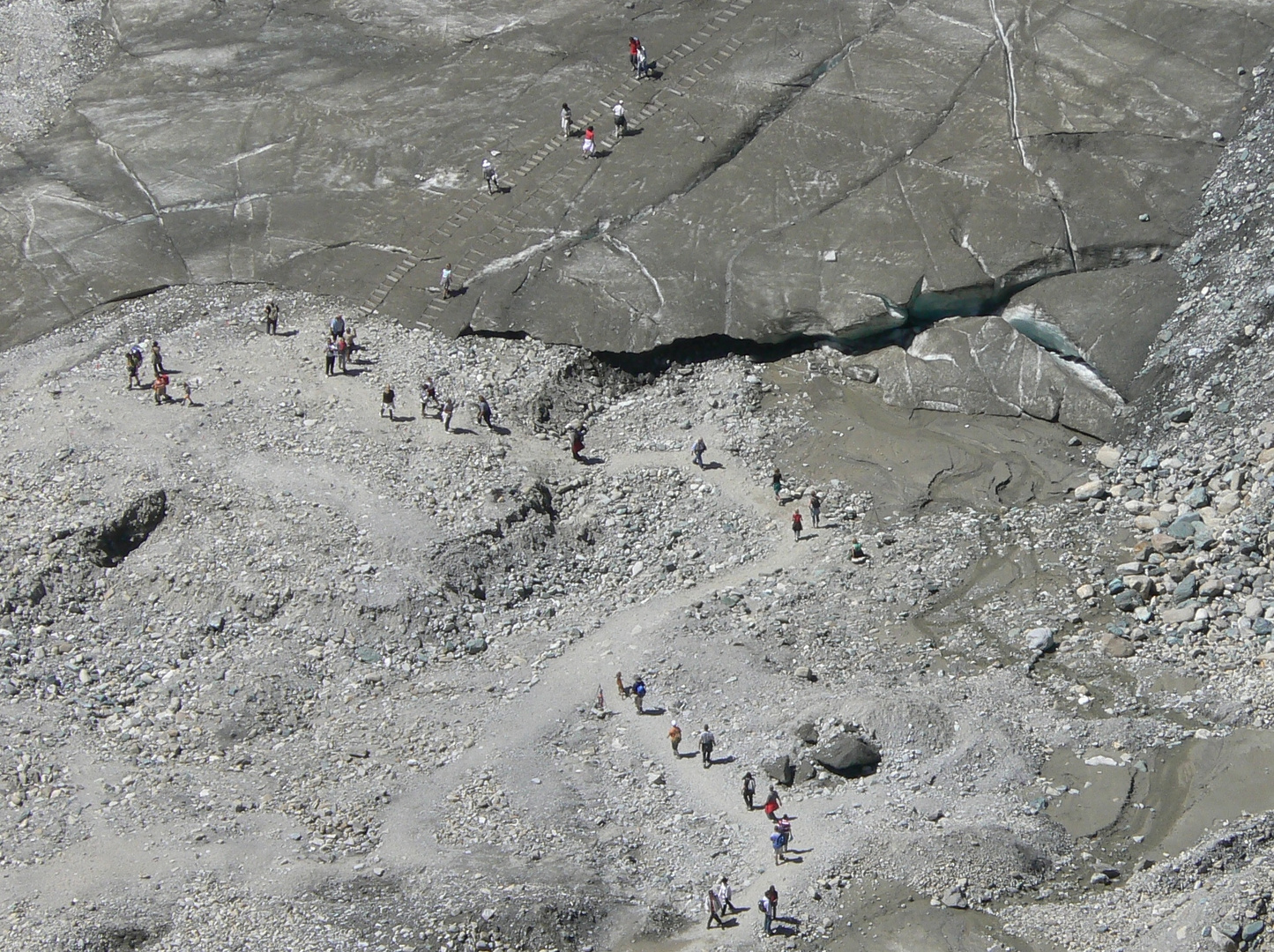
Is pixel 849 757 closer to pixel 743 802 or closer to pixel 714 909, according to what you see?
pixel 743 802

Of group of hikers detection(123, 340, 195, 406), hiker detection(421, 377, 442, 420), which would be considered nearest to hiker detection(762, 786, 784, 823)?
hiker detection(421, 377, 442, 420)

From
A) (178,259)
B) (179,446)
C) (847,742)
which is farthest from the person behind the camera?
(178,259)

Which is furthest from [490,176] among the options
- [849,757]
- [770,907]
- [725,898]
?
[770,907]

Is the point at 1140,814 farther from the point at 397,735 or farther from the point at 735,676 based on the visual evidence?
the point at 397,735

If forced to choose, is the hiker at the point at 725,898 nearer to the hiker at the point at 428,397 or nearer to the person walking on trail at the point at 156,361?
the hiker at the point at 428,397

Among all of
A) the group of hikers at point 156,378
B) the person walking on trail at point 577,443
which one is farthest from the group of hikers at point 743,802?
the group of hikers at point 156,378

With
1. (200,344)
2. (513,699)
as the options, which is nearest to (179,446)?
(200,344)

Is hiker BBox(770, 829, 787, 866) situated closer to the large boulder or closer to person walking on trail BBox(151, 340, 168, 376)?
the large boulder
